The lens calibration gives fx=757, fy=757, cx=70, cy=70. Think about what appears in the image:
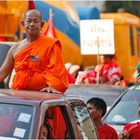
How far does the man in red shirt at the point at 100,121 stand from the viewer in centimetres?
703

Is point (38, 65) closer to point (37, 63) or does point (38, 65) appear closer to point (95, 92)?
point (37, 63)

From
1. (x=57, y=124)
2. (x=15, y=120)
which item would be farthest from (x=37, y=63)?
(x=15, y=120)

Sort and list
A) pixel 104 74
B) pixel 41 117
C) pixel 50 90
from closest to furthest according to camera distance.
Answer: pixel 41 117 → pixel 50 90 → pixel 104 74

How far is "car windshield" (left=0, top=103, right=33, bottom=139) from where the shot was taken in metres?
5.53

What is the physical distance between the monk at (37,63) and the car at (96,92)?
3653 millimetres

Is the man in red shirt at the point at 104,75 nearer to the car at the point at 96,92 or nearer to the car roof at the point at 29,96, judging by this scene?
the car at the point at 96,92

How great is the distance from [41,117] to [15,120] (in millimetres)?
220

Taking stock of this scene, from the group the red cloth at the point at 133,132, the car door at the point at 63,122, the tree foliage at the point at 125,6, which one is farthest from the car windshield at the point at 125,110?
the tree foliage at the point at 125,6

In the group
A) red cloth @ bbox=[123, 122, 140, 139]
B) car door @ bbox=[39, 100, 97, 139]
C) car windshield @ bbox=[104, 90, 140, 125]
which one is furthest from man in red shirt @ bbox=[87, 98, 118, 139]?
car windshield @ bbox=[104, 90, 140, 125]

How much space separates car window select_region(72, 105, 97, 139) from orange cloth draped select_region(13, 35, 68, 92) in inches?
25.0

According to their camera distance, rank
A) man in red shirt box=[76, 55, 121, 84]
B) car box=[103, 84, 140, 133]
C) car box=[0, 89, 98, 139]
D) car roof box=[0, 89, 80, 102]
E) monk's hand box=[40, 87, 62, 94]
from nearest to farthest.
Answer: car box=[0, 89, 98, 139]
car roof box=[0, 89, 80, 102]
monk's hand box=[40, 87, 62, 94]
car box=[103, 84, 140, 133]
man in red shirt box=[76, 55, 121, 84]

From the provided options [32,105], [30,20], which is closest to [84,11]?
[30,20]

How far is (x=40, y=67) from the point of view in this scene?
Answer: 6.98m

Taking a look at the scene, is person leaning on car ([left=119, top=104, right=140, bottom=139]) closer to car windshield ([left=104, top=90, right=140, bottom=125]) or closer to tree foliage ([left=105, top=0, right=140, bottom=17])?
car windshield ([left=104, top=90, right=140, bottom=125])
